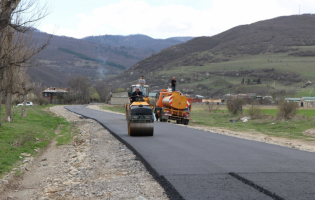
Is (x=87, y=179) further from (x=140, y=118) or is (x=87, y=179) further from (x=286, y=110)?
(x=286, y=110)

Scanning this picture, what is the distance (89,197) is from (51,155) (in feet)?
22.5

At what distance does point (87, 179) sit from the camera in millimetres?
8414

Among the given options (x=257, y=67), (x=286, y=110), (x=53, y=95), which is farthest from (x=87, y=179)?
(x=257, y=67)

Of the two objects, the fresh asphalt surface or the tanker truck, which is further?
the tanker truck

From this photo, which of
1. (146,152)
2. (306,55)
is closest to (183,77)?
(306,55)

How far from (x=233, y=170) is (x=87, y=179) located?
3.44m

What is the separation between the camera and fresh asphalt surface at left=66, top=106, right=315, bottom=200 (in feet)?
21.2

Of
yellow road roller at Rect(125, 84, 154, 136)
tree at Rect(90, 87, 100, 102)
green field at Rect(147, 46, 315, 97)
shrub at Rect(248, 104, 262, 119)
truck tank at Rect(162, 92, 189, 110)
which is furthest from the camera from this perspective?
tree at Rect(90, 87, 100, 102)

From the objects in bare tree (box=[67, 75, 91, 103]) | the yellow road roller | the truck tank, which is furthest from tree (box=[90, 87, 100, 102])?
the yellow road roller

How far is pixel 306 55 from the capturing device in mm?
153875

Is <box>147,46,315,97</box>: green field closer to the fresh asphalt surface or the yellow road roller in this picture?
the yellow road roller

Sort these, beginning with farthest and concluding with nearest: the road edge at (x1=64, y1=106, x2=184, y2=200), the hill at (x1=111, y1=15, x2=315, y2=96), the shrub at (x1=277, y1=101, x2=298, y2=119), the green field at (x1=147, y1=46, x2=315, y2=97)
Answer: the hill at (x1=111, y1=15, x2=315, y2=96) → the green field at (x1=147, y1=46, x2=315, y2=97) → the shrub at (x1=277, y1=101, x2=298, y2=119) → the road edge at (x1=64, y1=106, x2=184, y2=200)

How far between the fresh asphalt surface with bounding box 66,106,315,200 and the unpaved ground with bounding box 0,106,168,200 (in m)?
0.53

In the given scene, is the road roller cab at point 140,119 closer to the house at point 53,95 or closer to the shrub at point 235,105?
the shrub at point 235,105
